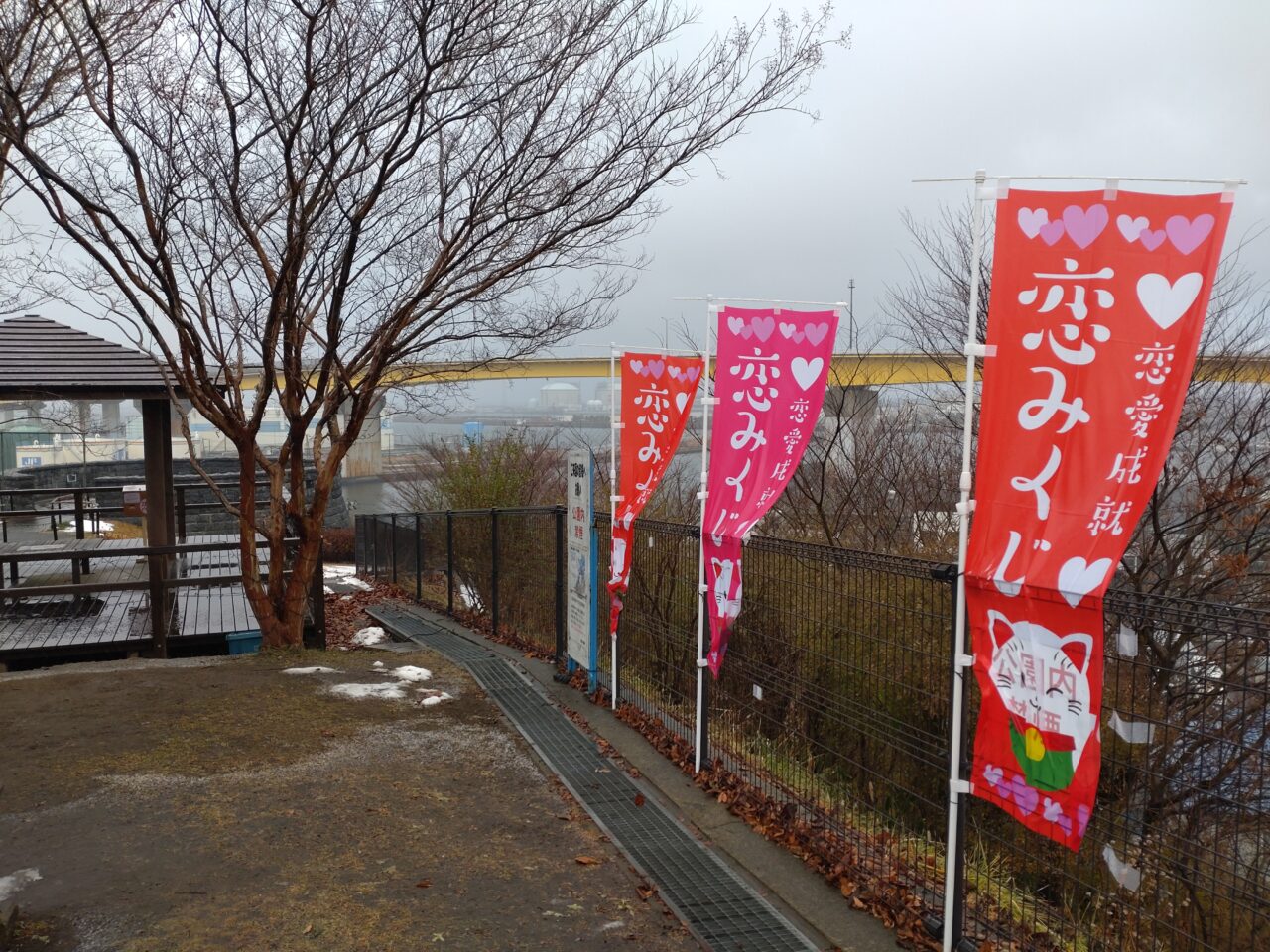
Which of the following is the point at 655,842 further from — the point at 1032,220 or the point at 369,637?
the point at 369,637

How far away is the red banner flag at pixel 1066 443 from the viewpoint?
2.96 meters

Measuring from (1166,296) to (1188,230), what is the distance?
21 cm

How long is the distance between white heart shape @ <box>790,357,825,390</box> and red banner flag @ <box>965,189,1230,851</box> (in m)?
1.71

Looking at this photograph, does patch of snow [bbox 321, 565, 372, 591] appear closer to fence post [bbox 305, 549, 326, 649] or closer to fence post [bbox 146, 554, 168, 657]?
fence post [bbox 305, 549, 326, 649]

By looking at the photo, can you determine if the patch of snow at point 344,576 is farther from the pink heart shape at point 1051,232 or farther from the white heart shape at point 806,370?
the pink heart shape at point 1051,232

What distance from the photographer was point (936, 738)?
4102mm

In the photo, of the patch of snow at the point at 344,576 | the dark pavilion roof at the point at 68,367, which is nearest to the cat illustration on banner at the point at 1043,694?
the dark pavilion roof at the point at 68,367

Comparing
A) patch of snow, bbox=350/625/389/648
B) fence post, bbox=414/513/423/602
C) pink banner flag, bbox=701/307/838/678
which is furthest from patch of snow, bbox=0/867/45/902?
fence post, bbox=414/513/423/602

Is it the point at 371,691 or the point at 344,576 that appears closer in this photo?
the point at 371,691

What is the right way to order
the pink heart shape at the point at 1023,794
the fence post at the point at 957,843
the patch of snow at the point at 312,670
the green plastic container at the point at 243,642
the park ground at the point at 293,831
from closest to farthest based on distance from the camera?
the pink heart shape at the point at 1023,794 < the fence post at the point at 957,843 < the park ground at the point at 293,831 < the patch of snow at the point at 312,670 < the green plastic container at the point at 243,642

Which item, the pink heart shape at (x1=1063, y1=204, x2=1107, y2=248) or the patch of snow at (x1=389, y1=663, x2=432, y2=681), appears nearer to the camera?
the pink heart shape at (x1=1063, y1=204, x2=1107, y2=248)

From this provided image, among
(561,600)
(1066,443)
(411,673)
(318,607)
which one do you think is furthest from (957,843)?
(318,607)

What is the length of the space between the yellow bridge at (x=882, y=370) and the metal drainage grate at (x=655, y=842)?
15.9 ft

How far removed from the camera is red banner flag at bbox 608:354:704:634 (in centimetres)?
669
